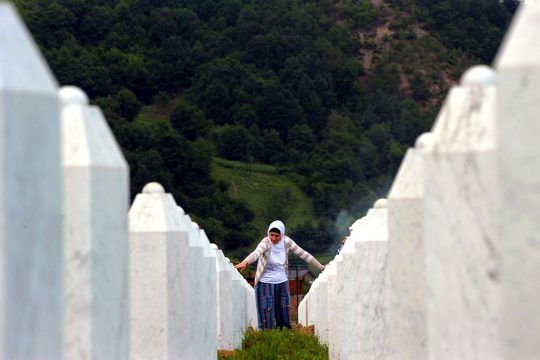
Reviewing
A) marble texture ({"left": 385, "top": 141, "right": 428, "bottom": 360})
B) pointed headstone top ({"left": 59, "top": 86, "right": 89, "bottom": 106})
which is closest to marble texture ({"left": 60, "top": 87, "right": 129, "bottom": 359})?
pointed headstone top ({"left": 59, "top": 86, "right": 89, "bottom": 106})

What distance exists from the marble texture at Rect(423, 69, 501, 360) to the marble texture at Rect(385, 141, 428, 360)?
1128 mm

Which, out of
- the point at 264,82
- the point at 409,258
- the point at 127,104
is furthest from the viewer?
the point at 264,82

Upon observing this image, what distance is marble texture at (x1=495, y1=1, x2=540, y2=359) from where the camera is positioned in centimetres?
346

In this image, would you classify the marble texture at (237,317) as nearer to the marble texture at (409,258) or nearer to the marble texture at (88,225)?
the marble texture at (409,258)

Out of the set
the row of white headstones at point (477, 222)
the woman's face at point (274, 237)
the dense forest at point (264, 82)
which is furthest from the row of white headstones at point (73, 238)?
the dense forest at point (264, 82)

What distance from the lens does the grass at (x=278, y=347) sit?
43.2ft

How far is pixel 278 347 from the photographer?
46.2 feet

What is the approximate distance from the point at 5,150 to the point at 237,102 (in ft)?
319

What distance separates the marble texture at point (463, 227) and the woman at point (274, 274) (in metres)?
12.7

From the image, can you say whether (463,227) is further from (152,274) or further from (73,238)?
(152,274)

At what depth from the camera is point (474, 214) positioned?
4.31 metres

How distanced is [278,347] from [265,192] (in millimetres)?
75561

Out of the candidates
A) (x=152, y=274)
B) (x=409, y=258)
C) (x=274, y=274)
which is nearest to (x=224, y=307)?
(x=274, y=274)

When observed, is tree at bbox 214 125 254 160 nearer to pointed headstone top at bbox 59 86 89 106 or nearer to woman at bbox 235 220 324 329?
woman at bbox 235 220 324 329
